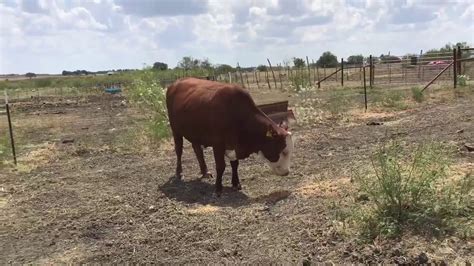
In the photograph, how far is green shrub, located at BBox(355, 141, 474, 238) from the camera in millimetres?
5172

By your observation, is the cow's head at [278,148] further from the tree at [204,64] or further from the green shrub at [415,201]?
the tree at [204,64]

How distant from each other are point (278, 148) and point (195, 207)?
172cm

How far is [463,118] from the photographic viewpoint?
13.2 meters

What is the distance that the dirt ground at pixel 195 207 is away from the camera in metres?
5.33

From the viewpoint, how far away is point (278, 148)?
8328 mm

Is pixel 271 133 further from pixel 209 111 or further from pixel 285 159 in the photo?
pixel 209 111

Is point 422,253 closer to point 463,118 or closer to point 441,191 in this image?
point 441,191

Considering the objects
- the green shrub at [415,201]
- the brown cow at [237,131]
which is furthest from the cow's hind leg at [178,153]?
the green shrub at [415,201]

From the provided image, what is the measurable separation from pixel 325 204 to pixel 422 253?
1.98 metres

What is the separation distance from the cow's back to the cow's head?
57 centimetres

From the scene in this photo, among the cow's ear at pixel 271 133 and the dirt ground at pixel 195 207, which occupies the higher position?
the cow's ear at pixel 271 133

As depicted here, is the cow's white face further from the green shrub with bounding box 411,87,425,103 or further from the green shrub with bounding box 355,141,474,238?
the green shrub with bounding box 411,87,425,103

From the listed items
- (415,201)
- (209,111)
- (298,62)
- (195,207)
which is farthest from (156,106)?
(298,62)

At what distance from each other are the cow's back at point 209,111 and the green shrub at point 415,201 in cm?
310
